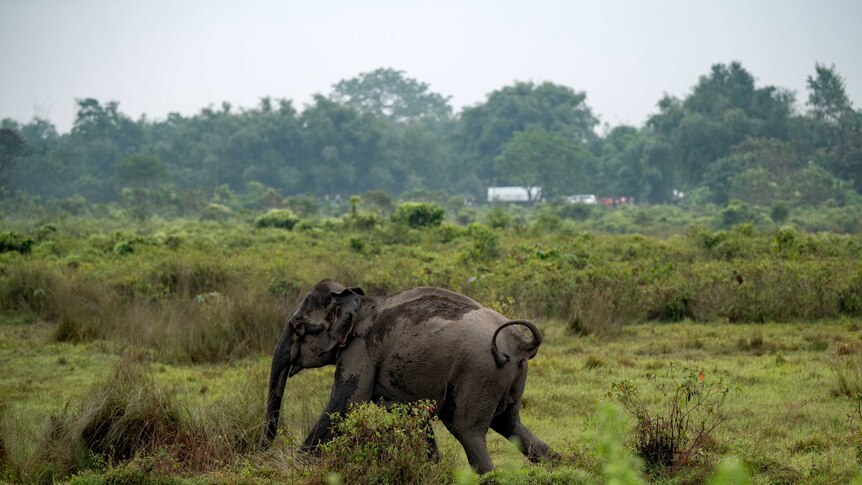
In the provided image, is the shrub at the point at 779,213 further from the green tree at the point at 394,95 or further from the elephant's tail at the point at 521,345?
the green tree at the point at 394,95

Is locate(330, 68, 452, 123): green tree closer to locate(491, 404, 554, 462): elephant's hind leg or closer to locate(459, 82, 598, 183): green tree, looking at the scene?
locate(459, 82, 598, 183): green tree

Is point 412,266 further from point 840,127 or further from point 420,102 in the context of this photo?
point 420,102

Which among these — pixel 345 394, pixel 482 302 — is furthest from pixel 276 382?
pixel 482 302

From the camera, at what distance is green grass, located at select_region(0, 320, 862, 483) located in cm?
721

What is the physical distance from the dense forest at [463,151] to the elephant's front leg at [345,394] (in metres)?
47.5

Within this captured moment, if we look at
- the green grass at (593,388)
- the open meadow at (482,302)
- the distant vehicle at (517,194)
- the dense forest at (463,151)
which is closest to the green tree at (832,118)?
the dense forest at (463,151)

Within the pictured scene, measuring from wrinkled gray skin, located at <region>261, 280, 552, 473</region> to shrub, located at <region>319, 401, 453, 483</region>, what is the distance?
→ 414 millimetres

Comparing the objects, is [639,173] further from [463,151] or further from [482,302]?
[482,302]

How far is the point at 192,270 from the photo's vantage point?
58.1ft

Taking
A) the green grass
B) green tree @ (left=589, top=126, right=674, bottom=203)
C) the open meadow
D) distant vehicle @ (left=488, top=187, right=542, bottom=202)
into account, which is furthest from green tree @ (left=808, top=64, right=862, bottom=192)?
the green grass

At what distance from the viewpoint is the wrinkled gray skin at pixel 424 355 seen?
677 centimetres

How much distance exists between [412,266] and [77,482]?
1254cm

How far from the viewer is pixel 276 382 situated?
25.4 ft

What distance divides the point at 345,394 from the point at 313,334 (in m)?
0.63
